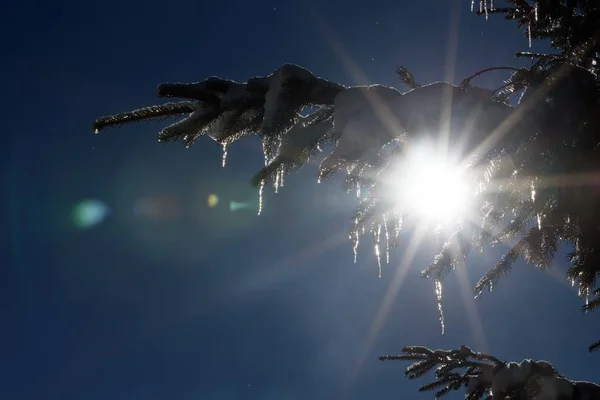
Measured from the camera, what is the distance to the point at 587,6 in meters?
3.17

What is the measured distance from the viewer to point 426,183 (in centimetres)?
204

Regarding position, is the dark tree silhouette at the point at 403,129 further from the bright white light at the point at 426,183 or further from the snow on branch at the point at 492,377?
Result: the snow on branch at the point at 492,377

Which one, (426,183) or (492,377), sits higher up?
(426,183)

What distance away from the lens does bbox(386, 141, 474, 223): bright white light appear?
1970 millimetres

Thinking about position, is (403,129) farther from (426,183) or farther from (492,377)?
(492,377)

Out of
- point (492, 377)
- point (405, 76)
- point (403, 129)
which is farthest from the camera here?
point (492, 377)

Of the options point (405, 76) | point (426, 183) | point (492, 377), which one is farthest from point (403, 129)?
point (492, 377)

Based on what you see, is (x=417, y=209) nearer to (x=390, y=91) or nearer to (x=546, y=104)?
(x=390, y=91)

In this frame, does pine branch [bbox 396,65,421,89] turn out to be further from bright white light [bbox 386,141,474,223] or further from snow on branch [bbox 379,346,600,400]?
snow on branch [bbox 379,346,600,400]

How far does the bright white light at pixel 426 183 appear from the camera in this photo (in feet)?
6.46

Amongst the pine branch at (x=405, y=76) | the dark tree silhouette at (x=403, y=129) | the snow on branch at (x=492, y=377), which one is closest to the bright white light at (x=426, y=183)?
the dark tree silhouette at (x=403, y=129)

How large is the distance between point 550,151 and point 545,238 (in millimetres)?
991

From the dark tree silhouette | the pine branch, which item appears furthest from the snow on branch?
the pine branch

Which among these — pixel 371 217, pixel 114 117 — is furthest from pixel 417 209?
pixel 114 117
